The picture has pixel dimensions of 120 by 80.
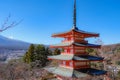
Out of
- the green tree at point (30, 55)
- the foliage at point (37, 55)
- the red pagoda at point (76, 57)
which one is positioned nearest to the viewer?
the red pagoda at point (76, 57)

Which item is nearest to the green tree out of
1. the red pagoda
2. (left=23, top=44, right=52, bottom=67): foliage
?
(left=23, top=44, right=52, bottom=67): foliage

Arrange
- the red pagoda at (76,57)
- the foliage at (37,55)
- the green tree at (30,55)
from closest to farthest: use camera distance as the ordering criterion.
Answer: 1. the red pagoda at (76,57)
2. the green tree at (30,55)
3. the foliage at (37,55)

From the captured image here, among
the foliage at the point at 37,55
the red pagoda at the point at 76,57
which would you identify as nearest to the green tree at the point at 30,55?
the foliage at the point at 37,55

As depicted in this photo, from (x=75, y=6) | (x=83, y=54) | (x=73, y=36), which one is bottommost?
(x=83, y=54)

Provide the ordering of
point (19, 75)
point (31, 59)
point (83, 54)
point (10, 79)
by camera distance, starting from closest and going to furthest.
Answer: point (83, 54) < point (10, 79) < point (19, 75) < point (31, 59)

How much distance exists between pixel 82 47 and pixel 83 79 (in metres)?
2.46

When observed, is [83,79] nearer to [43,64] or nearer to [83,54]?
[83,54]

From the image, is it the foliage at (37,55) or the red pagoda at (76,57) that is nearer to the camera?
the red pagoda at (76,57)

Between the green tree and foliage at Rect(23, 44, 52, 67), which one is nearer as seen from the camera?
the green tree

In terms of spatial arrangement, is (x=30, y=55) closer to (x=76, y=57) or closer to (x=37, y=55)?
(x=37, y=55)

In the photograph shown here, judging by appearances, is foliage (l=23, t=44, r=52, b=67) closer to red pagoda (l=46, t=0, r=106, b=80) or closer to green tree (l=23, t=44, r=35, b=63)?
green tree (l=23, t=44, r=35, b=63)

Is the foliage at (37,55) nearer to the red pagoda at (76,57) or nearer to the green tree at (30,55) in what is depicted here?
the green tree at (30,55)

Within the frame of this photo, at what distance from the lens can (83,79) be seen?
1047cm

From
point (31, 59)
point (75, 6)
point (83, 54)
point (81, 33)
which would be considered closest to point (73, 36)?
point (81, 33)
